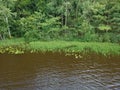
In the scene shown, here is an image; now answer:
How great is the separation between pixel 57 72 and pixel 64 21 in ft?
46.0

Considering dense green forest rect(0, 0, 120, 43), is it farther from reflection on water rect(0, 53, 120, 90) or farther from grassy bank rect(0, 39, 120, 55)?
reflection on water rect(0, 53, 120, 90)

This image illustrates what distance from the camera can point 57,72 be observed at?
50.0 feet

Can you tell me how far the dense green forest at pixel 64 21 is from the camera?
2525 cm

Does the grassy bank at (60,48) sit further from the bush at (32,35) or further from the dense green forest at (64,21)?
the dense green forest at (64,21)

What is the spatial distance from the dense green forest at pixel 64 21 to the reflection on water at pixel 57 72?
6.57 m

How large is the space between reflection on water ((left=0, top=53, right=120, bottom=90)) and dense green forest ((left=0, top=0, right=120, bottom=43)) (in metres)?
6.57

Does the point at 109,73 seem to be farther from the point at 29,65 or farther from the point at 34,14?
the point at 34,14

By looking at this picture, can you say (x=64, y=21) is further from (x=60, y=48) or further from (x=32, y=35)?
(x=60, y=48)

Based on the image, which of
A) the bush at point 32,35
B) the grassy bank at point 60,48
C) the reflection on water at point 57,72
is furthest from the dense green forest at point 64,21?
the reflection on water at point 57,72

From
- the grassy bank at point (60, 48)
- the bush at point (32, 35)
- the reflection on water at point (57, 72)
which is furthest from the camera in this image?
the bush at point (32, 35)

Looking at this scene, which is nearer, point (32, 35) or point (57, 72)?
point (57, 72)

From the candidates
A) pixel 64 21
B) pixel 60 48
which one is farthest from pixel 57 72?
pixel 64 21

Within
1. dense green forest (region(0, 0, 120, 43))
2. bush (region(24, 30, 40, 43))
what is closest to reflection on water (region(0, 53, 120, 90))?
bush (region(24, 30, 40, 43))

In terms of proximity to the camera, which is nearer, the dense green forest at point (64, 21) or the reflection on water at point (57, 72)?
the reflection on water at point (57, 72)
